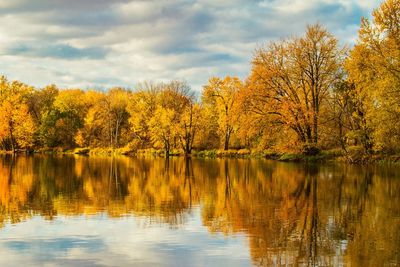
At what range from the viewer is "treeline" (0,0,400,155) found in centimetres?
4388

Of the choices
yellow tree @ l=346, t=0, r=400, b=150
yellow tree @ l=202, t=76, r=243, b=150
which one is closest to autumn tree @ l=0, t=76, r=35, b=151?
yellow tree @ l=202, t=76, r=243, b=150

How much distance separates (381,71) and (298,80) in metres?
14.5

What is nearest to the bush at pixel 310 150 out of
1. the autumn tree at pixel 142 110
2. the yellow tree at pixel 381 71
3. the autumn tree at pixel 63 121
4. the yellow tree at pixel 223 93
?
the yellow tree at pixel 381 71

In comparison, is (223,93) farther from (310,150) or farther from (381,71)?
(381,71)

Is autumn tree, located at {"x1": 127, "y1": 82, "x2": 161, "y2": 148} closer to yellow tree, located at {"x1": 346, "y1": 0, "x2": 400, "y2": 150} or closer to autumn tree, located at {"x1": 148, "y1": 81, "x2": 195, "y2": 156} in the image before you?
autumn tree, located at {"x1": 148, "y1": 81, "x2": 195, "y2": 156}

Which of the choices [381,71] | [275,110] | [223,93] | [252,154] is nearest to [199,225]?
[381,71]

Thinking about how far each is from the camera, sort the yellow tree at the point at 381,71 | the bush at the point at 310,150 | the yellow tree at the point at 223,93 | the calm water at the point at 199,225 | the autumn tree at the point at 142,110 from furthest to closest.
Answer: the autumn tree at the point at 142,110 → the yellow tree at the point at 223,93 → the bush at the point at 310,150 → the yellow tree at the point at 381,71 → the calm water at the point at 199,225

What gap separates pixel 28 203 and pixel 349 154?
39.1 m

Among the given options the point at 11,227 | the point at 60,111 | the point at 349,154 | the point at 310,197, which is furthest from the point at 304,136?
the point at 60,111

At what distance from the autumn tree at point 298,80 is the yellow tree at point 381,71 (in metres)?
7.07

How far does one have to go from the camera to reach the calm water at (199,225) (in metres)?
11.7

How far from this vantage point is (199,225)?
1596 cm

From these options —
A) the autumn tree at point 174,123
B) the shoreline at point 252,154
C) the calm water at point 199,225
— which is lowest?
the calm water at point 199,225

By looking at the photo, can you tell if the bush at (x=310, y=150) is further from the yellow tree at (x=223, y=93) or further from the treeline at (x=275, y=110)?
the yellow tree at (x=223, y=93)
